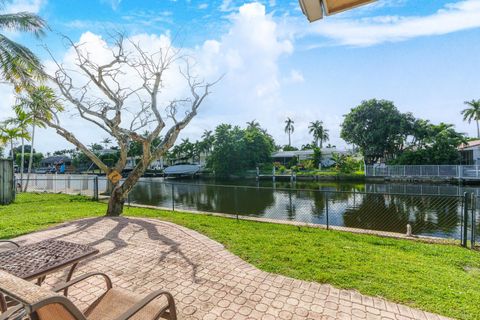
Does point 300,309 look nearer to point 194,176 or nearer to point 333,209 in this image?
point 333,209

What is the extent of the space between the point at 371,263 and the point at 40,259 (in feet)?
13.9

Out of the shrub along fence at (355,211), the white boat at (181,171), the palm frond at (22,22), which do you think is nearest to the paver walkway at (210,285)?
the shrub along fence at (355,211)

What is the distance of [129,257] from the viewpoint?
4.50 m

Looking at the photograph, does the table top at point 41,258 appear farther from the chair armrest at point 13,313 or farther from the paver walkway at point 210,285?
the paver walkway at point 210,285

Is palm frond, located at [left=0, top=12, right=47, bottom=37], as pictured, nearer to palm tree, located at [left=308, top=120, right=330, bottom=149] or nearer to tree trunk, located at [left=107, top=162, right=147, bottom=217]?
tree trunk, located at [left=107, top=162, right=147, bottom=217]

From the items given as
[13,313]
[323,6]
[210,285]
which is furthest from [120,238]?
[323,6]

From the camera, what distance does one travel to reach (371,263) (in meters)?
4.17

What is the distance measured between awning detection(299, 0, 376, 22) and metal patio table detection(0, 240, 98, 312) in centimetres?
287

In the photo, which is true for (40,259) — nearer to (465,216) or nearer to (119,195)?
(119,195)

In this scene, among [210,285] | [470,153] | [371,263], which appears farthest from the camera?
[470,153]

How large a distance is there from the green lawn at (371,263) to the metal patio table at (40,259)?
2507 millimetres

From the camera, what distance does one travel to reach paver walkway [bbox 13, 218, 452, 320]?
2.88 metres

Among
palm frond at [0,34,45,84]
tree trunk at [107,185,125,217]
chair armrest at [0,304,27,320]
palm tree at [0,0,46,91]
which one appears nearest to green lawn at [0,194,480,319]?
tree trunk at [107,185,125,217]

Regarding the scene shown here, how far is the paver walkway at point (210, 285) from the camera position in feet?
9.45
